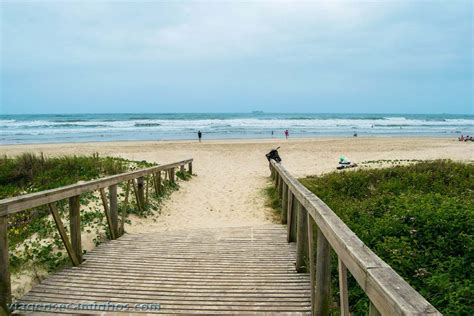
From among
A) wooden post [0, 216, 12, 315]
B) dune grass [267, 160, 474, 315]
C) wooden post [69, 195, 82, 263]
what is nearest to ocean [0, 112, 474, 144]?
dune grass [267, 160, 474, 315]

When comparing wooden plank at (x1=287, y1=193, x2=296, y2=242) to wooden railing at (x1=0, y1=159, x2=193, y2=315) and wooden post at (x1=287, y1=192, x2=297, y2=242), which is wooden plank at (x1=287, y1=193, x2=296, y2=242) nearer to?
wooden post at (x1=287, y1=192, x2=297, y2=242)

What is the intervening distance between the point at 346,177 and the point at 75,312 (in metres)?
7.78

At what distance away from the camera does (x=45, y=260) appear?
5039 mm

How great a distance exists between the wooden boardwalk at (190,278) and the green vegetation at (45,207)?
1.86ft

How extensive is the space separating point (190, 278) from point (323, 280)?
1.78 metres

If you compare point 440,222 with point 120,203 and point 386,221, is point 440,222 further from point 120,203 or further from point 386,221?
point 120,203

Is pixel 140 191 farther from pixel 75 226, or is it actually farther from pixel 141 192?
pixel 75 226

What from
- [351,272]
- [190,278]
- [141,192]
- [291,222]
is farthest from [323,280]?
[141,192]

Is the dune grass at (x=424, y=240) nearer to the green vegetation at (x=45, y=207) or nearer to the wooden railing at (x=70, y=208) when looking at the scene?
the wooden railing at (x=70, y=208)

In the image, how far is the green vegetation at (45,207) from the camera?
5168 millimetres

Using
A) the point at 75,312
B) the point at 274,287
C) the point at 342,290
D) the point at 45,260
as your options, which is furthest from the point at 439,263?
the point at 45,260

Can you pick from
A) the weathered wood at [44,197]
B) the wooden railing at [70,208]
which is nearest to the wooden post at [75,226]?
the wooden railing at [70,208]

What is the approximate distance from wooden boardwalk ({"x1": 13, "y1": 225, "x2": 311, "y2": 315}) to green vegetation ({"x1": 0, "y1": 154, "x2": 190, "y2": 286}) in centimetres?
57

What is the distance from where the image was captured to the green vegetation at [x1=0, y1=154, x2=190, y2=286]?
5.17 metres
